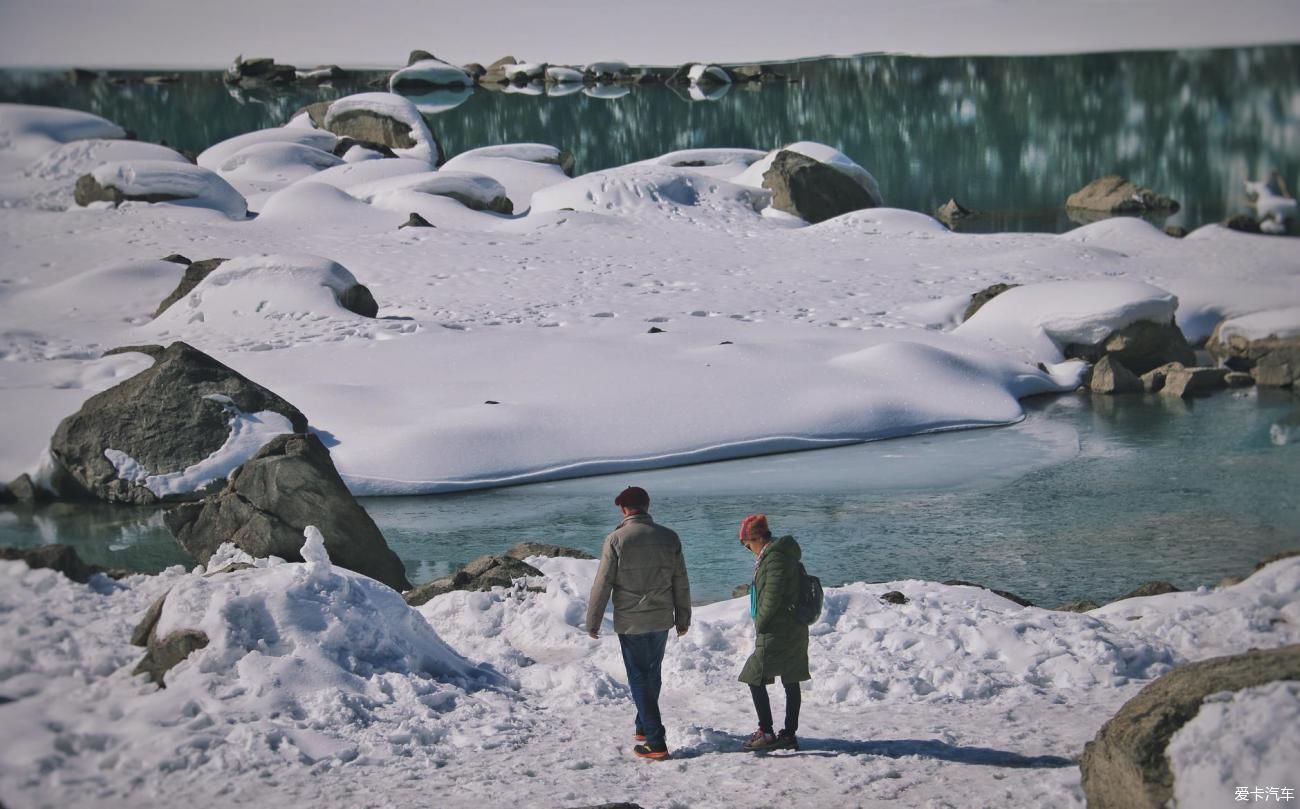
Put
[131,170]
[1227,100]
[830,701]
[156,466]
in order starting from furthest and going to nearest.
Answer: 1. [1227,100]
2. [131,170]
3. [156,466]
4. [830,701]

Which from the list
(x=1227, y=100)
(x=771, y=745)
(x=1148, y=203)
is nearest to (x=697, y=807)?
(x=771, y=745)

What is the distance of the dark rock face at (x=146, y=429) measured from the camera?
11.2 meters

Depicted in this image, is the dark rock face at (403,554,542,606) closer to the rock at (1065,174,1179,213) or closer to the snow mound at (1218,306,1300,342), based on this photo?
the snow mound at (1218,306,1300,342)

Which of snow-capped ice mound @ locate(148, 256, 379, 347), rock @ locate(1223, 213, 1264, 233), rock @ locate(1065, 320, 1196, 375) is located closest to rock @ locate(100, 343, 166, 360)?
snow-capped ice mound @ locate(148, 256, 379, 347)

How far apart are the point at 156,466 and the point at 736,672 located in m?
6.61

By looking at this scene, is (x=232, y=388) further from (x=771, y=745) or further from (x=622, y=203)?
(x=622, y=203)

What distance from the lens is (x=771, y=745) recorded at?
17.6 feet

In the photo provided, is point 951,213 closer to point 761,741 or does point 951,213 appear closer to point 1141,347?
point 1141,347

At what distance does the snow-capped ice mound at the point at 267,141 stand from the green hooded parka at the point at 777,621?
2895 centimetres

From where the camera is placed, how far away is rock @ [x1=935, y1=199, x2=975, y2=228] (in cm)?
2966

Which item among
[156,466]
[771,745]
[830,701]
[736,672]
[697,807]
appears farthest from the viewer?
[156,466]

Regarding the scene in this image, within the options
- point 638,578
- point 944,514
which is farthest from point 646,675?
point 944,514

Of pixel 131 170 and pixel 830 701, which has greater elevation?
pixel 131 170

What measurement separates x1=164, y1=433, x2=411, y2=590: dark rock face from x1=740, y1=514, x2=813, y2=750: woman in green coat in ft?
13.0
